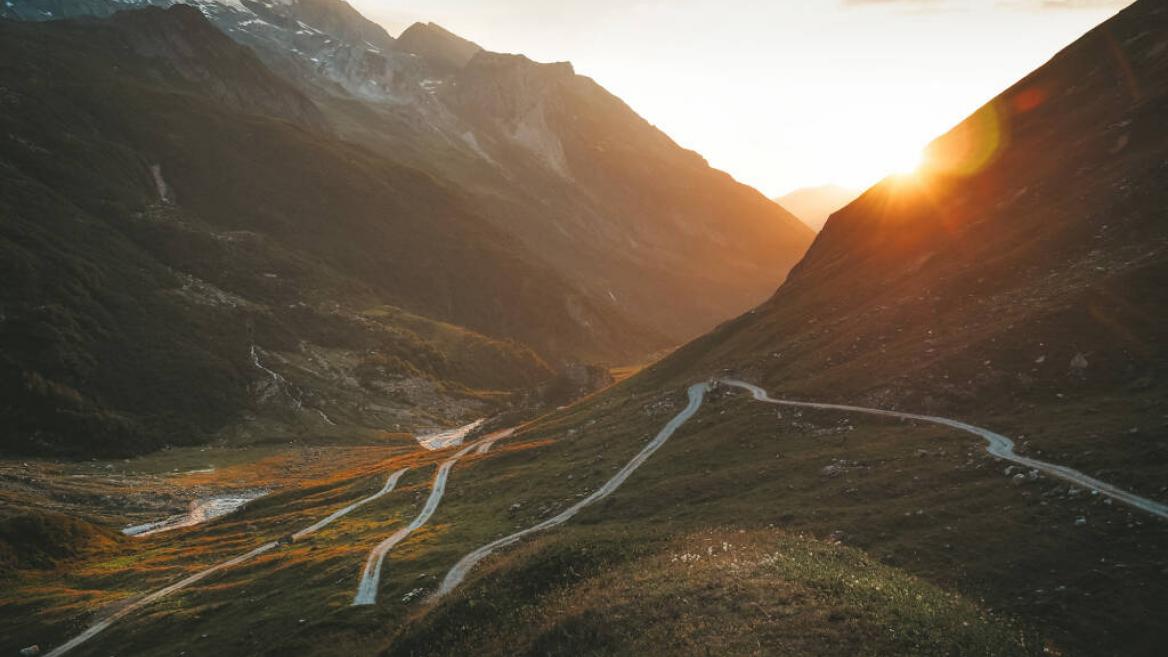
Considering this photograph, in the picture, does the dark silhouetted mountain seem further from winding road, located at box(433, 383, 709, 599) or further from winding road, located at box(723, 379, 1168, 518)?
winding road, located at box(433, 383, 709, 599)

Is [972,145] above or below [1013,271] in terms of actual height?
above

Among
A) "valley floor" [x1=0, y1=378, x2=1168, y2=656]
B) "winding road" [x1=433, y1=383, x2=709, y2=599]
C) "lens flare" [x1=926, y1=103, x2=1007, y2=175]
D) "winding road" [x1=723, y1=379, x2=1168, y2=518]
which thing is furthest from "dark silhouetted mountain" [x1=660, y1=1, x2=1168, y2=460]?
"winding road" [x1=433, y1=383, x2=709, y2=599]

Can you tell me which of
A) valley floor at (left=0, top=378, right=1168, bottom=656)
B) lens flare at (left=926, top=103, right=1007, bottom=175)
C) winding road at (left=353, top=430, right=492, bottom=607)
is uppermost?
lens flare at (left=926, top=103, right=1007, bottom=175)

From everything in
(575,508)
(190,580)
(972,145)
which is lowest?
(575,508)

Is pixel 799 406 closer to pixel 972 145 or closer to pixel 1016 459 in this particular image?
pixel 1016 459

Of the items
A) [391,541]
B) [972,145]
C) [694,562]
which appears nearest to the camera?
[694,562]

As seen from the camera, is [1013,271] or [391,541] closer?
[391,541]

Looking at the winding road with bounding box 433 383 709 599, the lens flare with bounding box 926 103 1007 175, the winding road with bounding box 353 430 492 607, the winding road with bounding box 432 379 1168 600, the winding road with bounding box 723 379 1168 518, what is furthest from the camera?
the lens flare with bounding box 926 103 1007 175

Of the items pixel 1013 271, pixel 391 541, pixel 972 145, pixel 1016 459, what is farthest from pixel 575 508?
pixel 972 145

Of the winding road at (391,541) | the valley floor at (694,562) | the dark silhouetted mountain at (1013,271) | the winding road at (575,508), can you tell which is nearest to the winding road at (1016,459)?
the valley floor at (694,562)

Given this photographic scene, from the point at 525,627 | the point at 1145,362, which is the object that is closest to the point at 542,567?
the point at 525,627

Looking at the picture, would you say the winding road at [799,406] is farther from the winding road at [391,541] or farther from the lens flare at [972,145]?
the lens flare at [972,145]

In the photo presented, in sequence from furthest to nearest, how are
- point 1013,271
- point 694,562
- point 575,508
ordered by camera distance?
point 1013,271 → point 575,508 → point 694,562

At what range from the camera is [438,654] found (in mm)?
31422
